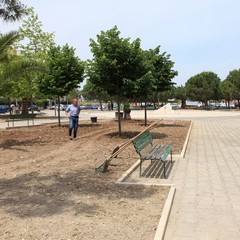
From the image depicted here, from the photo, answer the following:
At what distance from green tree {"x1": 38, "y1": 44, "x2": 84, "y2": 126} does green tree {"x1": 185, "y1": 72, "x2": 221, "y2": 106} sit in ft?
165

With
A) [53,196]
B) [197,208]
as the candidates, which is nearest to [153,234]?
[197,208]

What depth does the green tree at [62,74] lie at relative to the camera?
18.9 metres

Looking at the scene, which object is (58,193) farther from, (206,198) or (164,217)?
(206,198)

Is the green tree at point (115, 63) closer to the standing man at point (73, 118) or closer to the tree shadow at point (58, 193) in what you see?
the standing man at point (73, 118)

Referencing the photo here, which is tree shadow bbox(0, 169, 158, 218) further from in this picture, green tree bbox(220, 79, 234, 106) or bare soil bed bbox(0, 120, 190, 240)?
green tree bbox(220, 79, 234, 106)

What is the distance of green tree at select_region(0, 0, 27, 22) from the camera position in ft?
23.2

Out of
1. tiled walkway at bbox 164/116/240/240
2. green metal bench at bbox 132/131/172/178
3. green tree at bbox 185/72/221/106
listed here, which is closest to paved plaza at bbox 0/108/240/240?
tiled walkway at bbox 164/116/240/240

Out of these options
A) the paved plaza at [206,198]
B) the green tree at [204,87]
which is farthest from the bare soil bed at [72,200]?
the green tree at [204,87]

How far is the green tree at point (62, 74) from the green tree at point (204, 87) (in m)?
50.2

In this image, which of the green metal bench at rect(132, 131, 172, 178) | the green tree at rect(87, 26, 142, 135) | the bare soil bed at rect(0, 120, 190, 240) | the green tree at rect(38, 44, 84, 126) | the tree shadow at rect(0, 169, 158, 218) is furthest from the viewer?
the green tree at rect(38, 44, 84, 126)

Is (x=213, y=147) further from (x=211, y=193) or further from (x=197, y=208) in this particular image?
(x=197, y=208)

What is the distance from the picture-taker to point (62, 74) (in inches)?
750

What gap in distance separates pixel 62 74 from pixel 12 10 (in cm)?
1193

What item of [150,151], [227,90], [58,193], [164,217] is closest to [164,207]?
[164,217]
